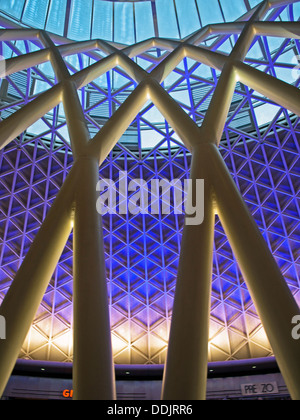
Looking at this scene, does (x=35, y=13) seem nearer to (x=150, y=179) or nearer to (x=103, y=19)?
(x=103, y=19)

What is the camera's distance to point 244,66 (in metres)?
11.7

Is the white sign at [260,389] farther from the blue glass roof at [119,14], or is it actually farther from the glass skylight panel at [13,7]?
the glass skylight panel at [13,7]

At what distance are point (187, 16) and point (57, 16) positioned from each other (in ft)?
29.5

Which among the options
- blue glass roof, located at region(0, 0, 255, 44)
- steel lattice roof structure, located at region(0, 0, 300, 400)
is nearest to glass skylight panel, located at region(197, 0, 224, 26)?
blue glass roof, located at region(0, 0, 255, 44)

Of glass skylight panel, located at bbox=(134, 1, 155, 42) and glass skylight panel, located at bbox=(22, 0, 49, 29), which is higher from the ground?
glass skylight panel, located at bbox=(134, 1, 155, 42)

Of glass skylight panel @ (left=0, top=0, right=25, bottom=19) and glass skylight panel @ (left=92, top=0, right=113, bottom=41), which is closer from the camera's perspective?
glass skylight panel @ (left=0, top=0, right=25, bottom=19)

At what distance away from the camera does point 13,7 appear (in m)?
23.4

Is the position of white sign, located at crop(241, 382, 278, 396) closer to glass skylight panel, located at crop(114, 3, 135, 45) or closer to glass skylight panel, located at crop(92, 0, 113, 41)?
glass skylight panel, located at crop(114, 3, 135, 45)

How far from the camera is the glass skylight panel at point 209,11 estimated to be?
2419 centimetres

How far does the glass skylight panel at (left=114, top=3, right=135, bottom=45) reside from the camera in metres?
24.5

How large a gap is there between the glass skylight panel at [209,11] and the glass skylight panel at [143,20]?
11.4 ft

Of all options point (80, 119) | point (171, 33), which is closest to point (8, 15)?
point (171, 33)

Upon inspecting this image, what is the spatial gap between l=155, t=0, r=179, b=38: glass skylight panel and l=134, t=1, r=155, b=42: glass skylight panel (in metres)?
0.63

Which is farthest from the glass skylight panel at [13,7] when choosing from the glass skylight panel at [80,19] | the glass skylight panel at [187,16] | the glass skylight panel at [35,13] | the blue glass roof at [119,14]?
the glass skylight panel at [187,16]
